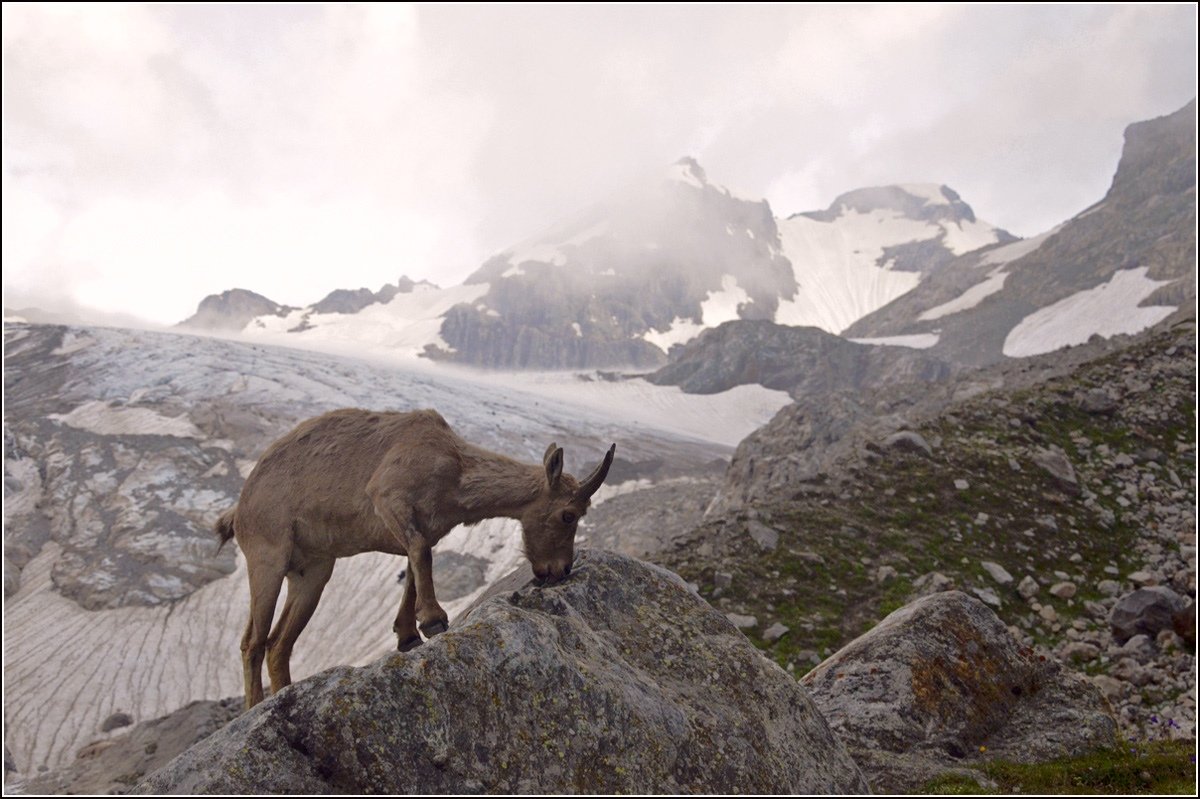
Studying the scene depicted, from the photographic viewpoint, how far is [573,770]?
4.89 m

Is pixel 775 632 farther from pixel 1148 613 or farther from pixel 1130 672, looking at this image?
pixel 1148 613

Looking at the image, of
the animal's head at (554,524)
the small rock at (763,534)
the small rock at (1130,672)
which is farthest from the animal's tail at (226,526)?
the small rock at (1130,672)

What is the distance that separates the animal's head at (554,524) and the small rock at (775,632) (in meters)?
9.91

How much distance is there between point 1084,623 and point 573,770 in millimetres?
14635

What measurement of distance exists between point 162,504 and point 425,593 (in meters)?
97.1

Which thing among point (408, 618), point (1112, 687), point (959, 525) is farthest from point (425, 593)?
point (959, 525)

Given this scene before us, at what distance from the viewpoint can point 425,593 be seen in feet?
22.3

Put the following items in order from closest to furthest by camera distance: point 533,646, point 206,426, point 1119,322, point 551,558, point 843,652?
point 533,646
point 551,558
point 843,652
point 206,426
point 1119,322

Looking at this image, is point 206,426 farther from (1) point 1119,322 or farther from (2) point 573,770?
(1) point 1119,322

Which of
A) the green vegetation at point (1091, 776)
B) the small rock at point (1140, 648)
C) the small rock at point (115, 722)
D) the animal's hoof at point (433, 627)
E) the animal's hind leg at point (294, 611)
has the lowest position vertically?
the small rock at point (115, 722)

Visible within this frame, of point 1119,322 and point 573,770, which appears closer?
point 573,770

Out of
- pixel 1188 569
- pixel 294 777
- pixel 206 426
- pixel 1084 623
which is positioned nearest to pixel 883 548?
pixel 1084 623

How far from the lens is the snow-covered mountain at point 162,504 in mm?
65562

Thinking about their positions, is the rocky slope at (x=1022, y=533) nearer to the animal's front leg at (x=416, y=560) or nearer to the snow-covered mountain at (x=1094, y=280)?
the animal's front leg at (x=416, y=560)
